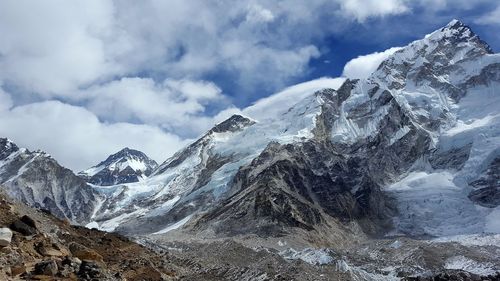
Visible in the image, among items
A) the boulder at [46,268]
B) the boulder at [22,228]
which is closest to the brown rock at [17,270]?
the boulder at [46,268]

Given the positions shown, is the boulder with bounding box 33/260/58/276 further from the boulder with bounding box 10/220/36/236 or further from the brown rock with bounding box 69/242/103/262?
the brown rock with bounding box 69/242/103/262

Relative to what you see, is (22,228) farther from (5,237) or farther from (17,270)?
(17,270)

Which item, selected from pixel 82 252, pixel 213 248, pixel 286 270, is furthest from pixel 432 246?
pixel 82 252

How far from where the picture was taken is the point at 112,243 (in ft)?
270

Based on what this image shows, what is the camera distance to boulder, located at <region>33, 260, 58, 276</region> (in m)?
36.1

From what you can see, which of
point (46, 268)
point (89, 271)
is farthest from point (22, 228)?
point (46, 268)

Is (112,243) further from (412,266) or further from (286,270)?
(412,266)

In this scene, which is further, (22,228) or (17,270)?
(22,228)

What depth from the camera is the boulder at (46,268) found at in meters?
36.1

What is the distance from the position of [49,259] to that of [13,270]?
4065 millimetres

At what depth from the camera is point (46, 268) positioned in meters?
36.4

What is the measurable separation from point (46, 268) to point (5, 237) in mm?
3315

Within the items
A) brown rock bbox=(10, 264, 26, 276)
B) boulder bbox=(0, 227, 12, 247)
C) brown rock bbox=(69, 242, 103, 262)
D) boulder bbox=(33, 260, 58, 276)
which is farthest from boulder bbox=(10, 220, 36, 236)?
brown rock bbox=(10, 264, 26, 276)

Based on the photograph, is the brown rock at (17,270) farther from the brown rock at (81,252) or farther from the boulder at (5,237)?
the brown rock at (81,252)
